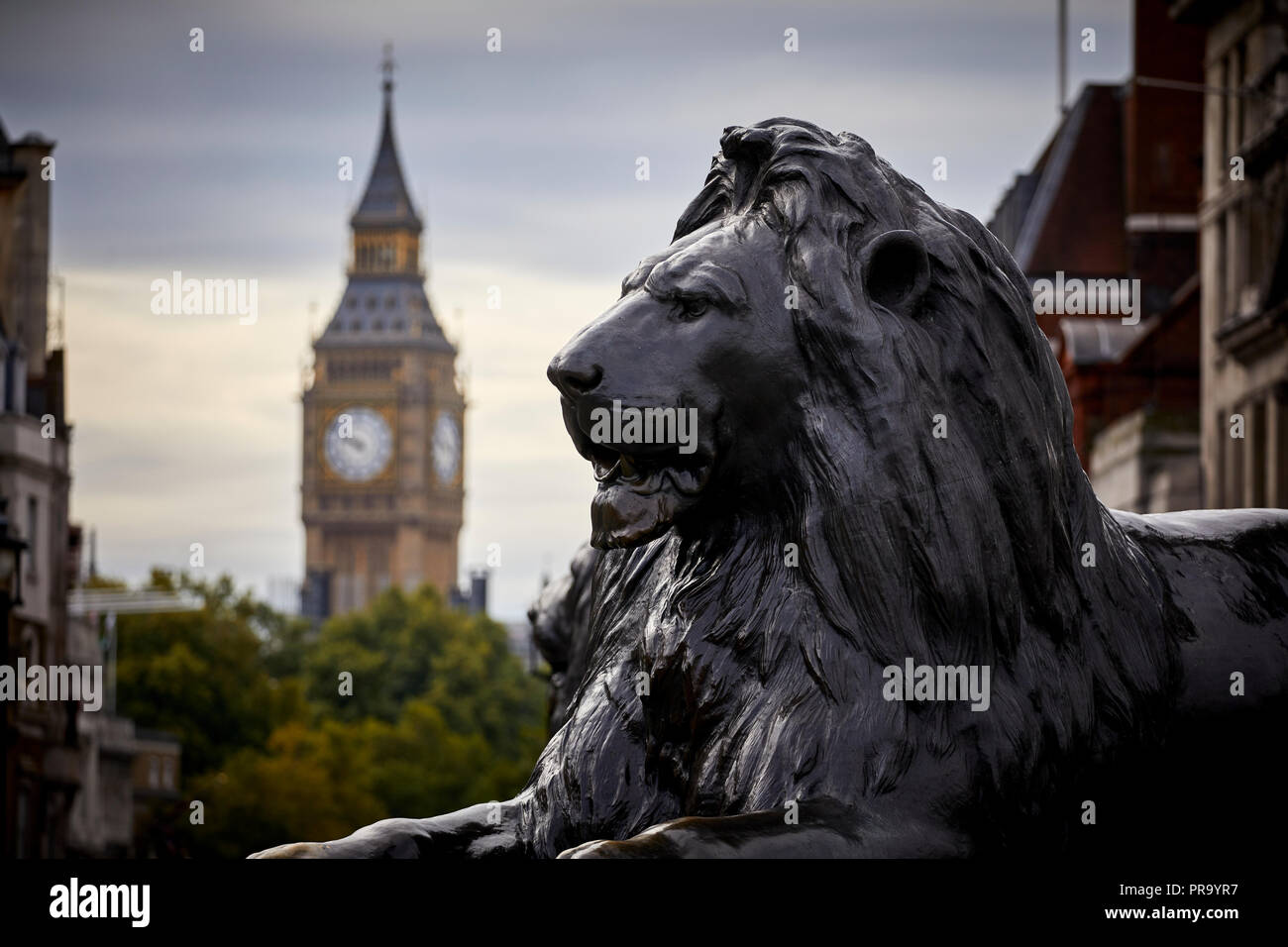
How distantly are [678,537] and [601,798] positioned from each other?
60 cm

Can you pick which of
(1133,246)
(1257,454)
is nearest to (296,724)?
(1133,246)

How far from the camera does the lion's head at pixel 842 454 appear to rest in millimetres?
5863

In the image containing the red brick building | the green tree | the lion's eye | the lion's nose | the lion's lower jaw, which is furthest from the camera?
the green tree

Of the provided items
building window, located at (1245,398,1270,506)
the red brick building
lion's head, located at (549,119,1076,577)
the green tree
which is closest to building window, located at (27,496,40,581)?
the green tree

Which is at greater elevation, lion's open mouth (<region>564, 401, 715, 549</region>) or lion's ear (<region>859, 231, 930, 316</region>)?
lion's ear (<region>859, 231, 930, 316</region>)

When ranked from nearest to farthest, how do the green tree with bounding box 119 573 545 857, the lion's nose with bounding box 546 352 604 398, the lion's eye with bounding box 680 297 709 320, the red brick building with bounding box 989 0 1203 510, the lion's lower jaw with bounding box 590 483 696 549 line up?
the lion's nose with bounding box 546 352 604 398 → the lion's lower jaw with bounding box 590 483 696 549 → the lion's eye with bounding box 680 297 709 320 → the red brick building with bounding box 989 0 1203 510 → the green tree with bounding box 119 573 545 857

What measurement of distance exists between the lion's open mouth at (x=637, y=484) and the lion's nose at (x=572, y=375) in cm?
6

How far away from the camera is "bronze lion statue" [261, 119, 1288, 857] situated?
19.1ft

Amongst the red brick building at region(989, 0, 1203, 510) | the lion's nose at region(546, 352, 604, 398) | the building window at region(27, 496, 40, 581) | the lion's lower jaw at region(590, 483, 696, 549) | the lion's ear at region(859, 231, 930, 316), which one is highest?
the red brick building at region(989, 0, 1203, 510)

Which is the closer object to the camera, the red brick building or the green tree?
A: the red brick building

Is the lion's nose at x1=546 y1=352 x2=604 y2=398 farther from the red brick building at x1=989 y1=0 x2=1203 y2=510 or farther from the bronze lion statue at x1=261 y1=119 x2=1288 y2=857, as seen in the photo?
the red brick building at x1=989 y1=0 x2=1203 y2=510

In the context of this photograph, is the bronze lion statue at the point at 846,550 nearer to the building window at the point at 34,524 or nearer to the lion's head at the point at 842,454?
the lion's head at the point at 842,454
